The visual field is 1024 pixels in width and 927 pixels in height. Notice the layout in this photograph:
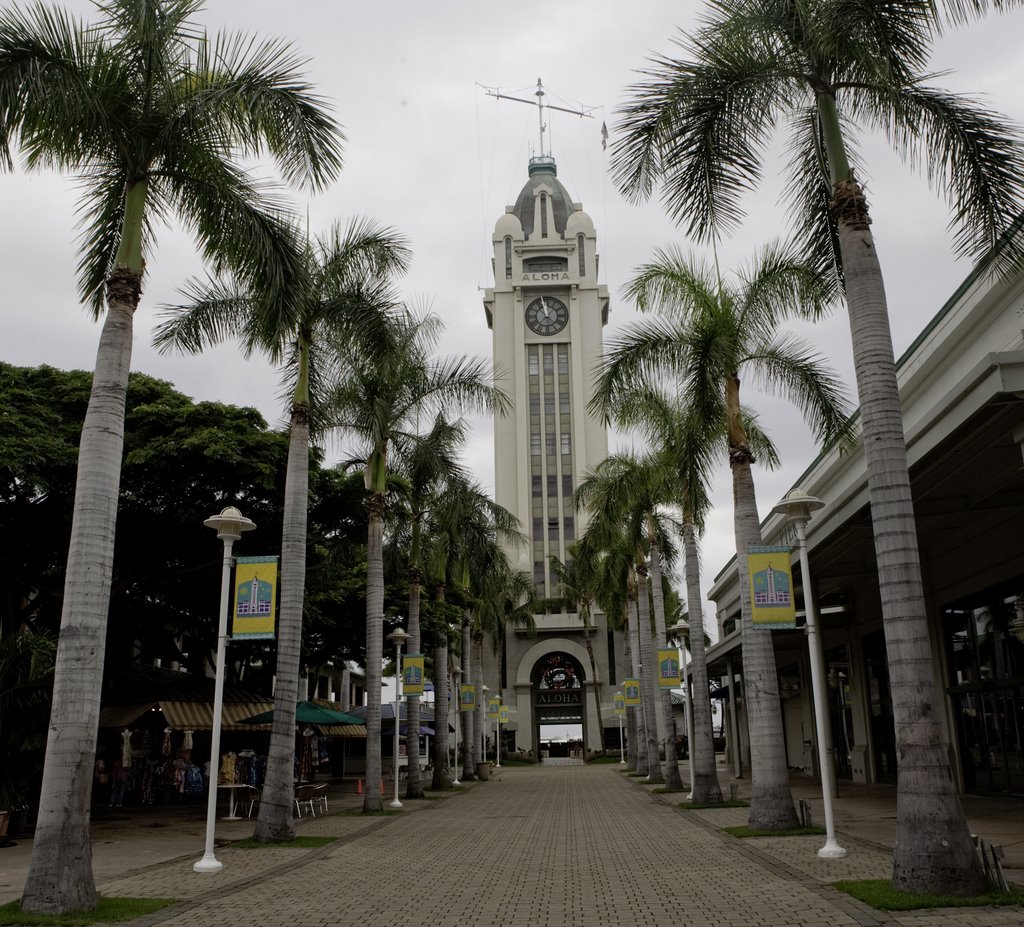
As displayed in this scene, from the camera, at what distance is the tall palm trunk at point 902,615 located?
9.28 metres

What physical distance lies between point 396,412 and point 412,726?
33.4 feet

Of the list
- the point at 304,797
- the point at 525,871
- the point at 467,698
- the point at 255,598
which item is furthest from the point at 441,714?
the point at 525,871

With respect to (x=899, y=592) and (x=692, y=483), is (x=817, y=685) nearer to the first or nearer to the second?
(x=899, y=592)

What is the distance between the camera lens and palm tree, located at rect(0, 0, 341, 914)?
396 inches

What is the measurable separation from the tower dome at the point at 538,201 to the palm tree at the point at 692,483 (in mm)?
62164

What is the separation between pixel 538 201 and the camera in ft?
272

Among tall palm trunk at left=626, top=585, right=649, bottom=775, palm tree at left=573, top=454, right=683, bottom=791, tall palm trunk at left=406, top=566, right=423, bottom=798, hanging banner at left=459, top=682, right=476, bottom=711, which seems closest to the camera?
palm tree at left=573, top=454, right=683, bottom=791

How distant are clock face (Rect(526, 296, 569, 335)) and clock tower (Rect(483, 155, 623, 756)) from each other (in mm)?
80

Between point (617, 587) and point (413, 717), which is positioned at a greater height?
point (617, 587)

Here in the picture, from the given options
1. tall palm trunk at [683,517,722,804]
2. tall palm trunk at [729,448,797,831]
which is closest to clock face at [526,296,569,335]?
tall palm trunk at [683,517,722,804]

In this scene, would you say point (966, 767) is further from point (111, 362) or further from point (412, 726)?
Result: point (111, 362)

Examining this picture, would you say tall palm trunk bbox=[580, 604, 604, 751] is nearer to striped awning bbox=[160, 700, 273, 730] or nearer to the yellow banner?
the yellow banner

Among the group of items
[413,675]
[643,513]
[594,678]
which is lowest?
[413,675]

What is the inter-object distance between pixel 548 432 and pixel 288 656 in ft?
194
